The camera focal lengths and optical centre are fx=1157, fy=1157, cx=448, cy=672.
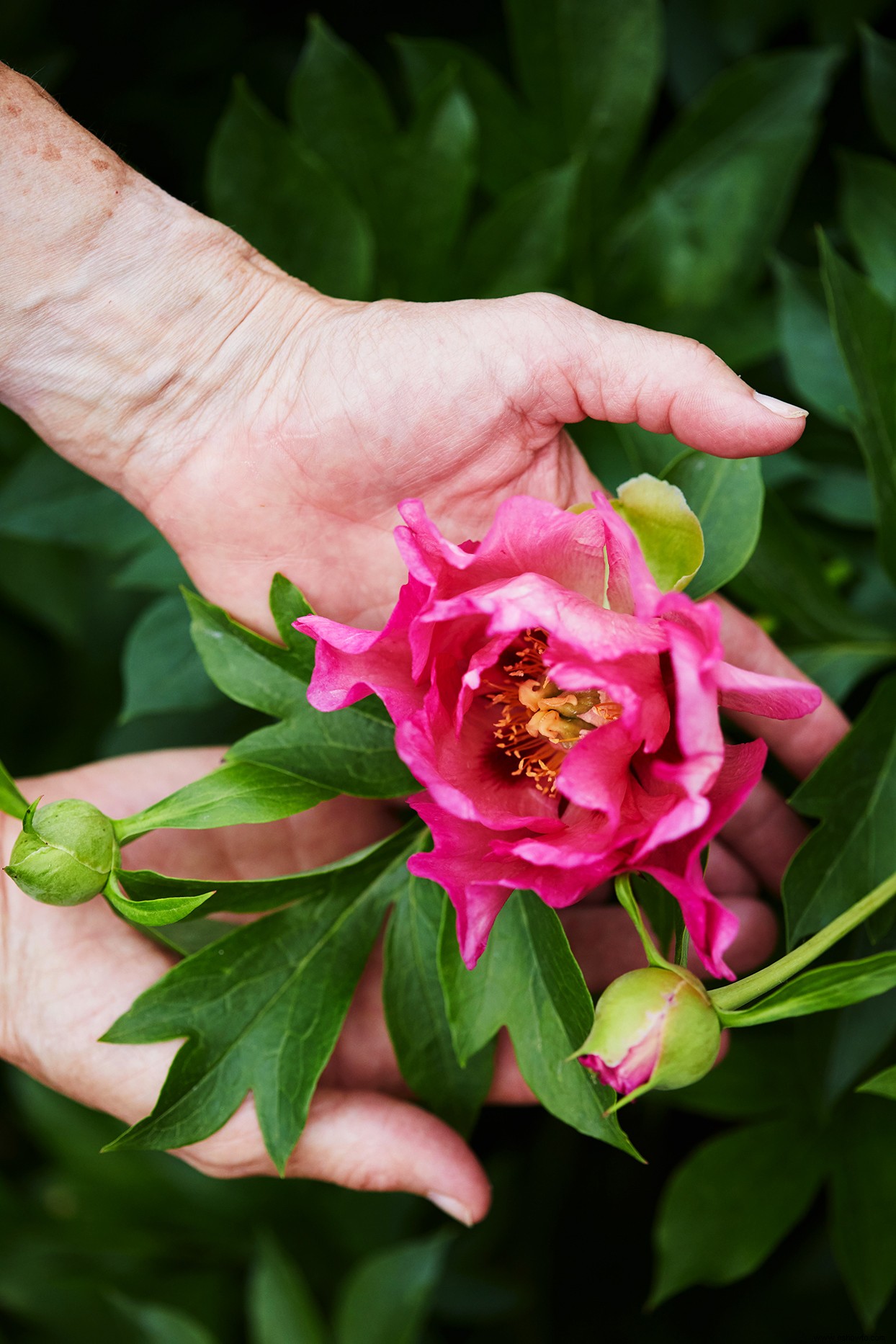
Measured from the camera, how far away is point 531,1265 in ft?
7.02

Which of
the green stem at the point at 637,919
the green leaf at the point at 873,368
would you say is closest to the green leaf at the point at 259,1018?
the green stem at the point at 637,919

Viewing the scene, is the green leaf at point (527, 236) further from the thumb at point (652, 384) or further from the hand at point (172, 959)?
the hand at point (172, 959)

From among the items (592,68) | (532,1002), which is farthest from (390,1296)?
(592,68)

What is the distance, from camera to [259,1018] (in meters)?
1.30

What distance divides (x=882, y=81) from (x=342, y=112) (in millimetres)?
781

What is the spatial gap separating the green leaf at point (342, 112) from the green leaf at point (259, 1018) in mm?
1033

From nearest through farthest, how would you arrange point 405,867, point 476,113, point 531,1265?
point 405,867
point 476,113
point 531,1265

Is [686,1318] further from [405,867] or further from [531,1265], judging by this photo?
[405,867]

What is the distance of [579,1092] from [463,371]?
77 centimetres

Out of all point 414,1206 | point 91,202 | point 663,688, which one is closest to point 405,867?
point 663,688

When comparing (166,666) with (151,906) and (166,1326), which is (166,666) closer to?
(151,906)

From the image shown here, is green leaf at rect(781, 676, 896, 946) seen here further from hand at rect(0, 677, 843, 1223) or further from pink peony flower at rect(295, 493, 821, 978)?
pink peony flower at rect(295, 493, 821, 978)

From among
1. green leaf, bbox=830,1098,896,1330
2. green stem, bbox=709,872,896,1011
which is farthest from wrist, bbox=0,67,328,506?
green leaf, bbox=830,1098,896,1330

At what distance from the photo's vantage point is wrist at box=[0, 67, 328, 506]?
4.60 ft
